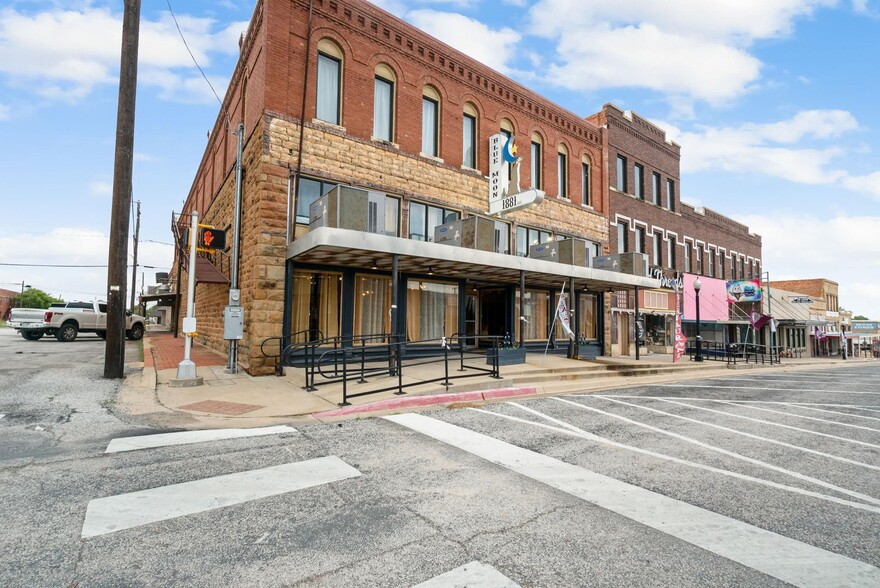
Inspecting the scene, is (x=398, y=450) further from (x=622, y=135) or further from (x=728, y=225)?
(x=728, y=225)

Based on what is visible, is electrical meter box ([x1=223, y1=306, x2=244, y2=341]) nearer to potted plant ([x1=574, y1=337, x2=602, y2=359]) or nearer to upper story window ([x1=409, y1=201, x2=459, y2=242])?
upper story window ([x1=409, y1=201, x2=459, y2=242])

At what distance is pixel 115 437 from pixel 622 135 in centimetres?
2525

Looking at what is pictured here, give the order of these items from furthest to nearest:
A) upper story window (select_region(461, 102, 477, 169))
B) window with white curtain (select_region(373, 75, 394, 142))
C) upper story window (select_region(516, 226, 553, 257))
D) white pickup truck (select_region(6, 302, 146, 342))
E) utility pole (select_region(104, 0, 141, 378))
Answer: white pickup truck (select_region(6, 302, 146, 342)), upper story window (select_region(516, 226, 553, 257)), upper story window (select_region(461, 102, 477, 169)), window with white curtain (select_region(373, 75, 394, 142)), utility pole (select_region(104, 0, 141, 378))

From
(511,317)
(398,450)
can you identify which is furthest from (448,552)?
(511,317)

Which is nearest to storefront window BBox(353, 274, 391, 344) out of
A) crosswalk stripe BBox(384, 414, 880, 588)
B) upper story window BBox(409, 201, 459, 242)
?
upper story window BBox(409, 201, 459, 242)

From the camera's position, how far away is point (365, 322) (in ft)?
42.9

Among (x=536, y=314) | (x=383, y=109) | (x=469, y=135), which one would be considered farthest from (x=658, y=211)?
(x=383, y=109)

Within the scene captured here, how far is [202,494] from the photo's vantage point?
379 centimetres

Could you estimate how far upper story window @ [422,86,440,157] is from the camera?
15250 mm

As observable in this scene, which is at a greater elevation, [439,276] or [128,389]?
[439,276]

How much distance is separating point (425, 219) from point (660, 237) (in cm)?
1767

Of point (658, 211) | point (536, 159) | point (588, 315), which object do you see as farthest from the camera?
point (658, 211)

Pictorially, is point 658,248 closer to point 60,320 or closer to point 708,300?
point 708,300

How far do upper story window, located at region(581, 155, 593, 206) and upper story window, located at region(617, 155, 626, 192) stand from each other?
3135mm
